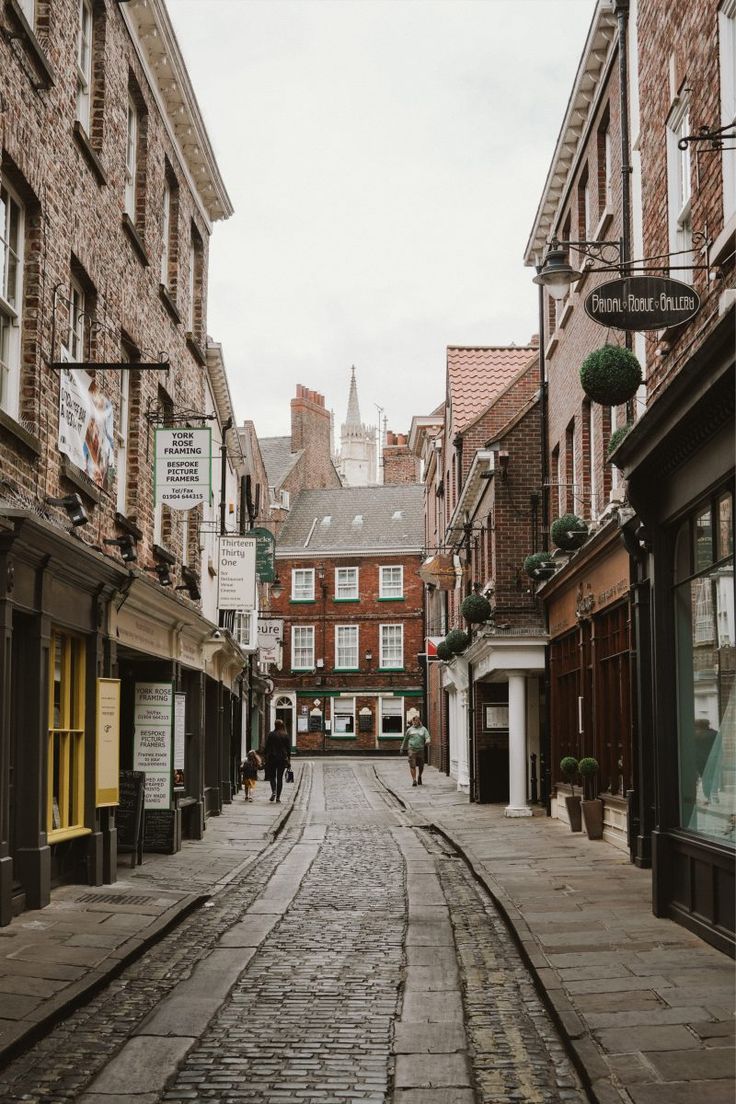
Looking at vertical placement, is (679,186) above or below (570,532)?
above

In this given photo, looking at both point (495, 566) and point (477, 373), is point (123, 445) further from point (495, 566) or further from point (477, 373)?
point (477, 373)

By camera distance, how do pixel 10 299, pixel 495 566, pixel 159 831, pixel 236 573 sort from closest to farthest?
pixel 10 299
pixel 159 831
pixel 236 573
pixel 495 566

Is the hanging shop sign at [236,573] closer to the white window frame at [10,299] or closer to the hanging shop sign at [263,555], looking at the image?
the hanging shop sign at [263,555]

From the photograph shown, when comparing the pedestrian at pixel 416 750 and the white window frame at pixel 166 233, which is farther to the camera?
the pedestrian at pixel 416 750

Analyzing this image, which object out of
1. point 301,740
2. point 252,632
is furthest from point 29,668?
point 301,740

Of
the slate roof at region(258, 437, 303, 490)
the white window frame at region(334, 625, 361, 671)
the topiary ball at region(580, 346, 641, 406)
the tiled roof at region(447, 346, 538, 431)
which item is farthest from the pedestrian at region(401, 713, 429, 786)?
the slate roof at region(258, 437, 303, 490)

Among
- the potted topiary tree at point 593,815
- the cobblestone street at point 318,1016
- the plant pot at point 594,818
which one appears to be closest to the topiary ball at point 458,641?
the potted topiary tree at point 593,815

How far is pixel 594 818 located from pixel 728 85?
33.6 feet

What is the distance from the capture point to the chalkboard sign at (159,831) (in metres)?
16.4

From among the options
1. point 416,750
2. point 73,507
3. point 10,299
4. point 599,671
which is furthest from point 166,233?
point 416,750

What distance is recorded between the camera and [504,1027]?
740 centimetres

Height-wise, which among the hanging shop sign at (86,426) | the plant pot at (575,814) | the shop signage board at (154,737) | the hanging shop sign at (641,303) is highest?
the hanging shop sign at (641,303)

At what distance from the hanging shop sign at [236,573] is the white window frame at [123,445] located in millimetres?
6522

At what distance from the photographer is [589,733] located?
62.1ft
